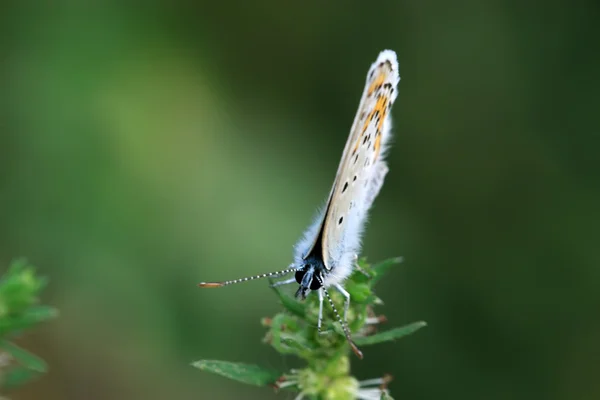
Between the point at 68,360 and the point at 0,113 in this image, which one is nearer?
the point at 68,360

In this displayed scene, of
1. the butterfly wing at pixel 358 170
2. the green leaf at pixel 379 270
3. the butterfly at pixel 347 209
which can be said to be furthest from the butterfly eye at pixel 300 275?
the green leaf at pixel 379 270

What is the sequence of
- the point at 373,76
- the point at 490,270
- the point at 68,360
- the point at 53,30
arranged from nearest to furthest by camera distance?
the point at 373,76 < the point at 68,360 < the point at 490,270 < the point at 53,30

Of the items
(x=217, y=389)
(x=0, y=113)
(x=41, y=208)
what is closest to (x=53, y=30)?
(x=0, y=113)

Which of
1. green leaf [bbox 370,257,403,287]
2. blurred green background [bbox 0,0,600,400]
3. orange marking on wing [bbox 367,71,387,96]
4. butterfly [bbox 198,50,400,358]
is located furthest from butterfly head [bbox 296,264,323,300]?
blurred green background [bbox 0,0,600,400]

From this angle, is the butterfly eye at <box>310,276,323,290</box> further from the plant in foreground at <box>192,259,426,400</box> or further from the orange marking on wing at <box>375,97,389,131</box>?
the orange marking on wing at <box>375,97,389,131</box>

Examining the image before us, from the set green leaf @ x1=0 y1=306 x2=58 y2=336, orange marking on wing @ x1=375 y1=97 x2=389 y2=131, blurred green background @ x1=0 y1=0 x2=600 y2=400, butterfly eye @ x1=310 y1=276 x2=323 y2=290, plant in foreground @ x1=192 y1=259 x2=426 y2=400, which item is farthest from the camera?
blurred green background @ x1=0 y1=0 x2=600 y2=400

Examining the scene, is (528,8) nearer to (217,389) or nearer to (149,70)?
(149,70)

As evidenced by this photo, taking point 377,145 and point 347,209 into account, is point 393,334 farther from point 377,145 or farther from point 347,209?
point 377,145
